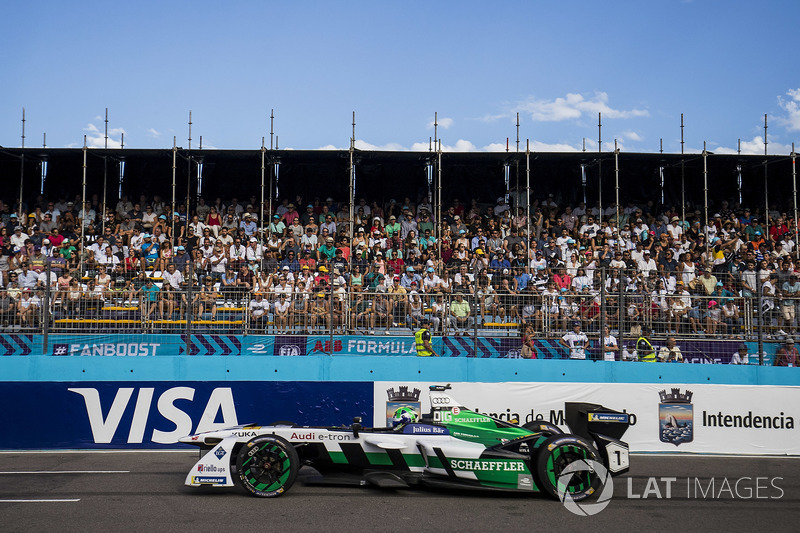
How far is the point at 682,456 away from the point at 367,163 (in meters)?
13.2

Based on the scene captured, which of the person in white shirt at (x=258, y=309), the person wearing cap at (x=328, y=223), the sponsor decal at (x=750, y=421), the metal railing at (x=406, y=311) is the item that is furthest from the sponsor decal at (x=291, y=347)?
the person wearing cap at (x=328, y=223)

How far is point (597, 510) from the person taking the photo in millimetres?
7832

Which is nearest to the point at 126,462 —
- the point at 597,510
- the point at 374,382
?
the point at 374,382

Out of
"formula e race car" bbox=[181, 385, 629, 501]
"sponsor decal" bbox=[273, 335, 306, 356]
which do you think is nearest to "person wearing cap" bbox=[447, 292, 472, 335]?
"sponsor decal" bbox=[273, 335, 306, 356]

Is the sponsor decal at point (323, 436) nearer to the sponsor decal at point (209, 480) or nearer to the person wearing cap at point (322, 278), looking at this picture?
the sponsor decal at point (209, 480)

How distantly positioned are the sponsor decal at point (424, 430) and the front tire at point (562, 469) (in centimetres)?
109

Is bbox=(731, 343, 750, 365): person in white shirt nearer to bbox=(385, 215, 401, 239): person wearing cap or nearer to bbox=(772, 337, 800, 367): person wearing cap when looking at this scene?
bbox=(772, 337, 800, 367): person wearing cap

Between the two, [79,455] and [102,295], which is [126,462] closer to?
[79,455]

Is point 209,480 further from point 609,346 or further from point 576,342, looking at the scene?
point 609,346

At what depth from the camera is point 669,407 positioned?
12.4m

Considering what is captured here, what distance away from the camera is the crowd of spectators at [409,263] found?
13.4m

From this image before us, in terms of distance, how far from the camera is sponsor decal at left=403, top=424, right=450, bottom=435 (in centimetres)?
870

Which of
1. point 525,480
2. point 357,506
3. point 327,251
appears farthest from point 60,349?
point 525,480

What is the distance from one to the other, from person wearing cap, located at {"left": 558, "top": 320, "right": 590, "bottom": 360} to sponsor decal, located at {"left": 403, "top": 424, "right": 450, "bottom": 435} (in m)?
5.29
